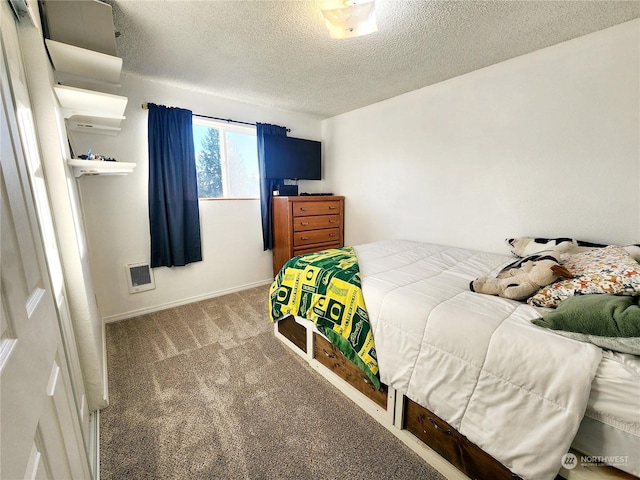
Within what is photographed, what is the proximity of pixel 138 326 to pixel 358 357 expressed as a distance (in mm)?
2194

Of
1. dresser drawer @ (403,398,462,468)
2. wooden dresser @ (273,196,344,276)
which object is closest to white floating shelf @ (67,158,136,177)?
wooden dresser @ (273,196,344,276)

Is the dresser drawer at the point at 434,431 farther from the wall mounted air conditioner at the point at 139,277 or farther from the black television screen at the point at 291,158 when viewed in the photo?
the black television screen at the point at 291,158

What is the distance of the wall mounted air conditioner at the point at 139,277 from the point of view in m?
2.71

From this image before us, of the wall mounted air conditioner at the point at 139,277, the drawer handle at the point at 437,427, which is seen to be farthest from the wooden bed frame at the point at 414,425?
the wall mounted air conditioner at the point at 139,277

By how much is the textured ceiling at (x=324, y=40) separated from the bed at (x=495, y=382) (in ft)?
5.44

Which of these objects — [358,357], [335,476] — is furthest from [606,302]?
[335,476]

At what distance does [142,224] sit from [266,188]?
141cm

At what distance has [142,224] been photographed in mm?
2721

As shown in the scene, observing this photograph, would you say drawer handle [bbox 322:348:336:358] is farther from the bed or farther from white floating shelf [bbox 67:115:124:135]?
white floating shelf [bbox 67:115:124:135]

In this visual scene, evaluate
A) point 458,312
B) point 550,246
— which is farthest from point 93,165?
point 550,246

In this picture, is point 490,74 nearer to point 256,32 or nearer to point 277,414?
point 256,32

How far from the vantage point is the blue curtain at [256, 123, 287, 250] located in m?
3.31

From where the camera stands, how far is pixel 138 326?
2541 mm

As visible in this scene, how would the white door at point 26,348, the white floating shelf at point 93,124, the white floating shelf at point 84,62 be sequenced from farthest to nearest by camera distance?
the white floating shelf at point 93,124 < the white floating shelf at point 84,62 < the white door at point 26,348
